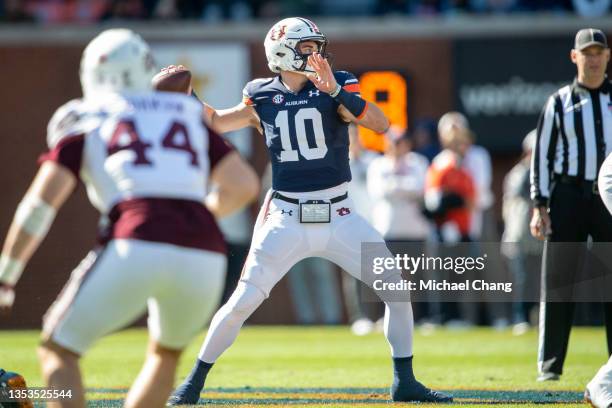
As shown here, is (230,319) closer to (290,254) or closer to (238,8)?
(290,254)

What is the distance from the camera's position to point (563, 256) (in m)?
7.77

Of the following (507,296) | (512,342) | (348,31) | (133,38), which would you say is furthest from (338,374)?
(348,31)

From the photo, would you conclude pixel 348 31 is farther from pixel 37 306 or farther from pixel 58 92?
pixel 37 306

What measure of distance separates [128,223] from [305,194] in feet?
7.99

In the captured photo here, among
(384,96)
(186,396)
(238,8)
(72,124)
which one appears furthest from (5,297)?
(238,8)

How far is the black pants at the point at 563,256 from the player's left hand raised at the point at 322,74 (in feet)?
6.57

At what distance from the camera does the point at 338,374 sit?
8.55 m

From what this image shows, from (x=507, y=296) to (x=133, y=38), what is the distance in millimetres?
9527

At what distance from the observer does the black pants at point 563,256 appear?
7671mm

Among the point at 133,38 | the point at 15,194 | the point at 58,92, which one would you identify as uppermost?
the point at 133,38

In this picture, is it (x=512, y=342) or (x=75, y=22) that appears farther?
(x=75, y=22)

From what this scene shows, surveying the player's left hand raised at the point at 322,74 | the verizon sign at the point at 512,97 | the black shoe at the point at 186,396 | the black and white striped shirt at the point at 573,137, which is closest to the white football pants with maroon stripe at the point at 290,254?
the black shoe at the point at 186,396

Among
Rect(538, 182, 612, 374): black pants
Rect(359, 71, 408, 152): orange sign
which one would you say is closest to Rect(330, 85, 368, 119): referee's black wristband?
Rect(538, 182, 612, 374): black pants

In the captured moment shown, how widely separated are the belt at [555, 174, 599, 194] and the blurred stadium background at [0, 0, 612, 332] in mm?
6250
